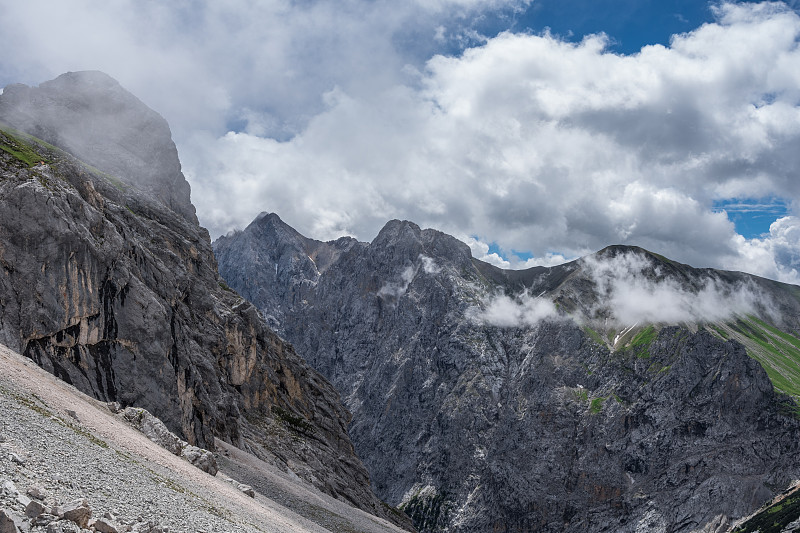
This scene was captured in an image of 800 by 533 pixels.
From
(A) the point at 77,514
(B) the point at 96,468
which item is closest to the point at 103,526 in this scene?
(A) the point at 77,514

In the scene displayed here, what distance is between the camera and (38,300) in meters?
58.9

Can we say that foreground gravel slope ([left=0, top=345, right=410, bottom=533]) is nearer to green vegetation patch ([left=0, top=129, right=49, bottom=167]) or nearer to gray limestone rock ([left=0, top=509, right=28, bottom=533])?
gray limestone rock ([left=0, top=509, right=28, bottom=533])

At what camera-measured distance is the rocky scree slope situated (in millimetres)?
59594

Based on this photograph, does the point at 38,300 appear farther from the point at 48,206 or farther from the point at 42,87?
the point at 42,87

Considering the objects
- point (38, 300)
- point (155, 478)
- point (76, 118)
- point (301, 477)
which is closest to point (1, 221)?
point (38, 300)

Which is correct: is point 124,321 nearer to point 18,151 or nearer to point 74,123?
point 18,151

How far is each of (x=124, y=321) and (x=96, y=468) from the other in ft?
147

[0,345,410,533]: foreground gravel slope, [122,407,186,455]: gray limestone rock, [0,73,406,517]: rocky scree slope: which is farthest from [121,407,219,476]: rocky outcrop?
[0,73,406,517]: rocky scree slope

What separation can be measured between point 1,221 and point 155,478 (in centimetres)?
4143

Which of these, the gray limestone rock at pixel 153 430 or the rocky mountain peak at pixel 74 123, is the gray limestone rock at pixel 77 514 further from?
the rocky mountain peak at pixel 74 123

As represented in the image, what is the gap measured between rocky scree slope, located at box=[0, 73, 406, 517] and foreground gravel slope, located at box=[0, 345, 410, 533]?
13567 mm

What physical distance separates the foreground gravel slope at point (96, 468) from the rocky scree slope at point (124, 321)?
13567 mm

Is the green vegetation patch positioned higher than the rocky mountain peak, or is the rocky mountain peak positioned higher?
the rocky mountain peak

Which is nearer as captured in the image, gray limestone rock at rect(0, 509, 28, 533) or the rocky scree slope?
gray limestone rock at rect(0, 509, 28, 533)
